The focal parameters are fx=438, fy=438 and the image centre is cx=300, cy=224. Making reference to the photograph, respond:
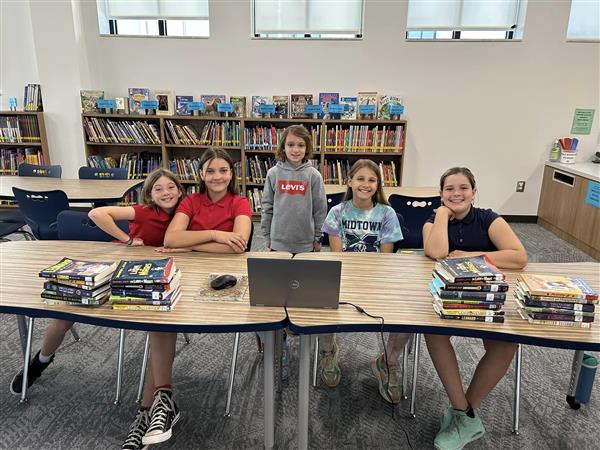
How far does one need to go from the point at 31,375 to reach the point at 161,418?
0.94 metres

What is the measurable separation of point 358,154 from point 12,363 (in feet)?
12.5

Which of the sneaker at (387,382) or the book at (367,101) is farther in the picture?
the book at (367,101)

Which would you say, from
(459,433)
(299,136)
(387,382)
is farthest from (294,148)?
(459,433)

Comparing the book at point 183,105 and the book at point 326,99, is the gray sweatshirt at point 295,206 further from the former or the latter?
the book at point 183,105

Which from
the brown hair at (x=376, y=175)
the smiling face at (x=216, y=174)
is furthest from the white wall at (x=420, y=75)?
Result: the smiling face at (x=216, y=174)

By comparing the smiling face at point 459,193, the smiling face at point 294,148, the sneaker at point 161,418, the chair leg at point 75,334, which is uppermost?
the smiling face at point 294,148

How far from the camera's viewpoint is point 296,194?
265 centimetres

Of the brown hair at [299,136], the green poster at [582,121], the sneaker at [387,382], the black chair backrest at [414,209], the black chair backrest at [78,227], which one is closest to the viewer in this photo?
the sneaker at [387,382]

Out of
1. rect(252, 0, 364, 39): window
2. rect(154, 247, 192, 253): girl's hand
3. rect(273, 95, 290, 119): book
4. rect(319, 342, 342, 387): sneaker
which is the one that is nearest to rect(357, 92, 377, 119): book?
rect(252, 0, 364, 39): window

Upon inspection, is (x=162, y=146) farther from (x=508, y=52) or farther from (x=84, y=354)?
(x=508, y=52)

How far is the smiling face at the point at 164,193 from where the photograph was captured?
7.32 feet

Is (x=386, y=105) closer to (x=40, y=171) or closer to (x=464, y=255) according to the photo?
(x=464, y=255)

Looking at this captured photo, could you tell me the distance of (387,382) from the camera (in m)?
2.17

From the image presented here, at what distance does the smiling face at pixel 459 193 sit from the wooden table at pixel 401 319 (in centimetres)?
34
